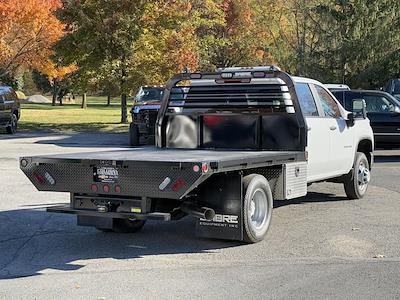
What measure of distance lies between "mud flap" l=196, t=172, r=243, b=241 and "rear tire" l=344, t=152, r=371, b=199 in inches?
157

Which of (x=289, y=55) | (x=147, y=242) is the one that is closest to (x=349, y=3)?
(x=289, y=55)

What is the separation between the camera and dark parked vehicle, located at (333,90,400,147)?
57.4 feet

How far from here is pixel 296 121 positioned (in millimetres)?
8867

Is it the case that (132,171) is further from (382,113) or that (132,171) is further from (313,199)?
(382,113)

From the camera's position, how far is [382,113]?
17547 millimetres

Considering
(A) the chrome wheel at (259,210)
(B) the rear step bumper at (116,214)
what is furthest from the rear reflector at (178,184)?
(A) the chrome wheel at (259,210)

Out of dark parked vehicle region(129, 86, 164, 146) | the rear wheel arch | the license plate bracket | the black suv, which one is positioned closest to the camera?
the license plate bracket

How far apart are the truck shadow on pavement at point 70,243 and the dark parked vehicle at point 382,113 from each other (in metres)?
9.50

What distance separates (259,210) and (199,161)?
5.40 ft

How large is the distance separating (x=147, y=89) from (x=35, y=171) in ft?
54.2

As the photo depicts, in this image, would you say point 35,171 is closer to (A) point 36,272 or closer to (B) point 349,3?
(A) point 36,272

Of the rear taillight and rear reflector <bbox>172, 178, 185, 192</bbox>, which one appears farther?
the rear taillight

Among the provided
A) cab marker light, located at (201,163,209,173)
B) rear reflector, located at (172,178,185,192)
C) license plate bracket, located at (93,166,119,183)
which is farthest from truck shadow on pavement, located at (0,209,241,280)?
cab marker light, located at (201,163,209,173)

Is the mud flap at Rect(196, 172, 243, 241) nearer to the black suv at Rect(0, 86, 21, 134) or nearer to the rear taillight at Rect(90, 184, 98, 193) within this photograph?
the rear taillight at Rect(90, 184, 98, 193)
